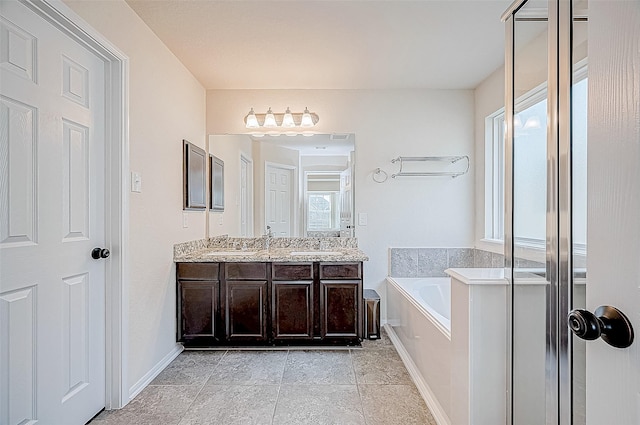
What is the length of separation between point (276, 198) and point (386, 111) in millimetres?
1374

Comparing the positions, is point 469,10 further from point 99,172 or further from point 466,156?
point 99,172

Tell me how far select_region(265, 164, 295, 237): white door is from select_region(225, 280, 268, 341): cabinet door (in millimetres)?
778

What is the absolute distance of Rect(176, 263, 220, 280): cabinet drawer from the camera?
9.47ft

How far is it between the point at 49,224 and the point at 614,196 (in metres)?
2.00

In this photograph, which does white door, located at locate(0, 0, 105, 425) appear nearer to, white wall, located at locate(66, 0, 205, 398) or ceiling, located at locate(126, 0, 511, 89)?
white wall, located at locate(66, 0, 205, 398)

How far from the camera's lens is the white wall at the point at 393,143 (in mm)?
3529

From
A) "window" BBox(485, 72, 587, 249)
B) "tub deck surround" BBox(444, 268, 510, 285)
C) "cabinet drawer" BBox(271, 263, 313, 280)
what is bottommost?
"cabinet drawer" BBox(271, 263, 313, 280)

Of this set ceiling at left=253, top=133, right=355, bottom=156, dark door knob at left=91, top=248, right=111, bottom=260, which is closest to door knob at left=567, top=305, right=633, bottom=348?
dark door knob at left=91, top=248, right=111, bottom=260

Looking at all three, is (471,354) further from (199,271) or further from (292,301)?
(199,271)

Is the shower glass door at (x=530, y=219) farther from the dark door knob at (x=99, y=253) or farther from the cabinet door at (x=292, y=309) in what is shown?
the dark door knob at (x=99, y=253)

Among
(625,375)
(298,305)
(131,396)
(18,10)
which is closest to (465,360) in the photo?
(625,375)

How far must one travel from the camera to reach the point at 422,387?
221 centimetres

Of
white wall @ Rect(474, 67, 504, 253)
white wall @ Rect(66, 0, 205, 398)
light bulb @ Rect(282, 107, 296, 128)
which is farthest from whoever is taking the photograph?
light bulb @ Rect(282, 107, 296, 128)

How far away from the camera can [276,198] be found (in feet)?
11.7
